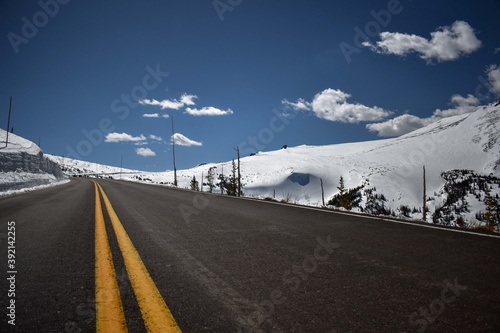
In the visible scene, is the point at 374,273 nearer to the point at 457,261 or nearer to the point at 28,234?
the point at 457,261

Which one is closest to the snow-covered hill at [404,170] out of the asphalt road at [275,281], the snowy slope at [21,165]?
the snowy slope at [21,165]

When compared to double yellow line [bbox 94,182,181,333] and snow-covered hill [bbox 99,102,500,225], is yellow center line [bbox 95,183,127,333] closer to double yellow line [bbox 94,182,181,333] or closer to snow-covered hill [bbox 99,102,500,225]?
double yellow line [bbox 94,182,181,333]

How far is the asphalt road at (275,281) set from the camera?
1593mm

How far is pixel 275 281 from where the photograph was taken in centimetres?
223

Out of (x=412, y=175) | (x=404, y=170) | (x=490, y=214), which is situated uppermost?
(x=404, y=170)

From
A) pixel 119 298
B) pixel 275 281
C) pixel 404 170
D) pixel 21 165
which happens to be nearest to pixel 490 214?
pixel 275 281

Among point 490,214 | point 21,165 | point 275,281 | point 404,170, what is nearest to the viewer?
point 275,281

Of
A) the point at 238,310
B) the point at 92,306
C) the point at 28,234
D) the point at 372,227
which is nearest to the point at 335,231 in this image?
the point at 372,227

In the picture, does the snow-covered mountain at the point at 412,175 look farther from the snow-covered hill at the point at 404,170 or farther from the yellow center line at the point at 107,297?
the yellow center line at the point at 107,297

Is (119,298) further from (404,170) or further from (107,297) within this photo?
(404,170)

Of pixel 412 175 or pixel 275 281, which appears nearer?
pixel 275 281

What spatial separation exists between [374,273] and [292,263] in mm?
741

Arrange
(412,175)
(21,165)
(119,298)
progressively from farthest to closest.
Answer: (412,175) → (21,165) → (119,298)

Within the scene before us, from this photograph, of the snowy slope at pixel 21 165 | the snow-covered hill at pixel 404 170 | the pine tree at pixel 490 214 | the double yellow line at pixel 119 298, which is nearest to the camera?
the double yellow line at pixel 119 298
